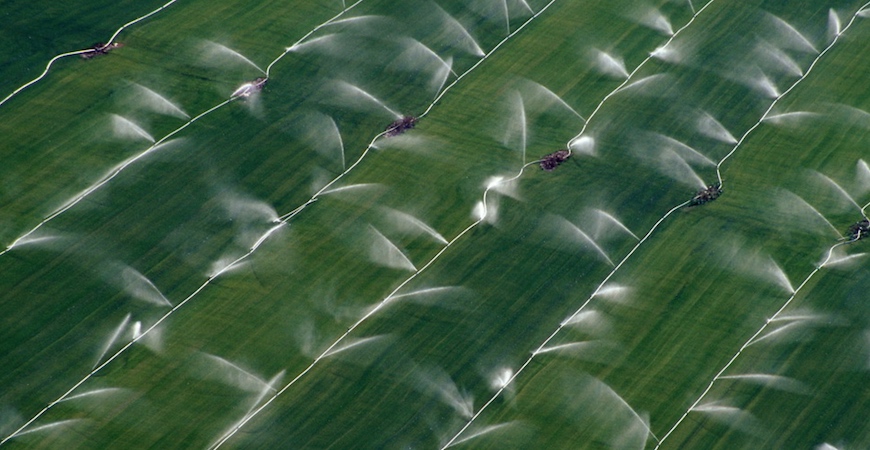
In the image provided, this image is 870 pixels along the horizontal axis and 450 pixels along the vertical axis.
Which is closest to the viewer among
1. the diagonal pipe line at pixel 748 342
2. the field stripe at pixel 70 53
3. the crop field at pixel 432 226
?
the crop field at pixel 432 226

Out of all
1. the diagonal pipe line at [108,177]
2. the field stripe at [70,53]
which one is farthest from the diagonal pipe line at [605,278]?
the field stripe at [70,53]

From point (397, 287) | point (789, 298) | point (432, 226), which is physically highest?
point (432, 226)

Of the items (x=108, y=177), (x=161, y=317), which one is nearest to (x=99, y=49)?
(x=108, y=177)

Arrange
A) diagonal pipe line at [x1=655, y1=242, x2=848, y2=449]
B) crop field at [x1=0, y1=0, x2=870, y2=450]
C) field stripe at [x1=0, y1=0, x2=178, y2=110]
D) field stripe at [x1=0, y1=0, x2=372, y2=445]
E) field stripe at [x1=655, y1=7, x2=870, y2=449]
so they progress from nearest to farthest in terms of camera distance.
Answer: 1. field stripe at [x1=0, y1=0, x2=372, y2=445]
2. crop field at [x1=0, y1=0, x2=870, y2=450]
3. diagonal pipe line at [x1=655, y1=242, x2=848, y2=449]
4. field stripe at [x1=655, y1=7, x2=870, y2=449]
5. field stripe at [x1=0, y1=0, x2=178, y2=110]

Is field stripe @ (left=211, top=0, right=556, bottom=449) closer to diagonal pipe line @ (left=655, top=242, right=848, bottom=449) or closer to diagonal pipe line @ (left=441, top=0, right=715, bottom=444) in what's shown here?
diagonal pipe line @ (left=441, top=0, right=715, bottom=444)

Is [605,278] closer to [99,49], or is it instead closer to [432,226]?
[432,226]

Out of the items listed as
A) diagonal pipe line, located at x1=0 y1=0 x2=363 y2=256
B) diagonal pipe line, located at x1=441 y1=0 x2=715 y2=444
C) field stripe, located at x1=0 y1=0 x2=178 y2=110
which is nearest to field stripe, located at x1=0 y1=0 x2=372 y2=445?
diagonal pipe line, located at x1=0 y1=0 x2=363 y2=256

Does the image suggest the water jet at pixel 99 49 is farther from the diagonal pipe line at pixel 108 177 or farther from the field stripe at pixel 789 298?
the field stripe at pixel 789 298

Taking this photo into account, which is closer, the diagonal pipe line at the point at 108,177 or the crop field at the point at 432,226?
the crop field at the point at 432,226

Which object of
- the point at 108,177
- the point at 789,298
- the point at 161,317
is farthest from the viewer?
the point at 108,177
